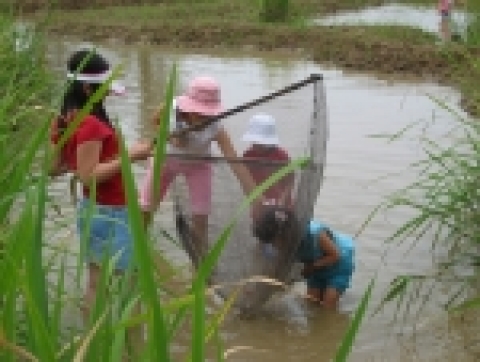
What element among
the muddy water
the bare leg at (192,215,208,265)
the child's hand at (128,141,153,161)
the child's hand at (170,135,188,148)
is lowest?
the muddy water

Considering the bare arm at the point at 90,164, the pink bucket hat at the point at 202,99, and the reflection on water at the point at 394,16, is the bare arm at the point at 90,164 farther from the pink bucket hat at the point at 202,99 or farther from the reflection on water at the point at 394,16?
the reflection on water at the point at 394,16

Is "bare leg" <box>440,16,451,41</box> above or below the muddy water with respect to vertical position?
above

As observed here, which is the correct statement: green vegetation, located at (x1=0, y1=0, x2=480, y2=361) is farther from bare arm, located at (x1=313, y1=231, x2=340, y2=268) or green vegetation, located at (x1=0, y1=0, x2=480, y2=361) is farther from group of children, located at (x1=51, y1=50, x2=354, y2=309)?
bare arm, located at (x1=313, y1=231, x2=340, y2=268)

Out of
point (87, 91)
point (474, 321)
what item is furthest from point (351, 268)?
point (87, 91)

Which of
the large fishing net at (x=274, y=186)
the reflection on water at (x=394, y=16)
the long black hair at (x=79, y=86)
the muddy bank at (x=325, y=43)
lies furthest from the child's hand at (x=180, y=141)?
the reflection on water at (x=394, y=16)

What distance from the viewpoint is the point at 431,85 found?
11391 mm

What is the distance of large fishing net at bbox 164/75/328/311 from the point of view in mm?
3857

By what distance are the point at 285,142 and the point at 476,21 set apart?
297 inches

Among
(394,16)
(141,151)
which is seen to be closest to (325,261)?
(141,151)

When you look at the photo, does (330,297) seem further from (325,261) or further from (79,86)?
(79,86)

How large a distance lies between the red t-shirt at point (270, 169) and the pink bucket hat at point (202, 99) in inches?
9.3

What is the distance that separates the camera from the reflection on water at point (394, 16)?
56.7 feet

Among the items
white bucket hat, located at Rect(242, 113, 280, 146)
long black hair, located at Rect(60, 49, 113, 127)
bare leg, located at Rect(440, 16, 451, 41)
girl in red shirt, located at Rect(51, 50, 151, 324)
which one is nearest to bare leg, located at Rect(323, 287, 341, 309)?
white bucket hat, located at Rect(242, 113, 280, 146)

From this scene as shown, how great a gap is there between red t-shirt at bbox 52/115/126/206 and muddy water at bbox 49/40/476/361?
828mm
